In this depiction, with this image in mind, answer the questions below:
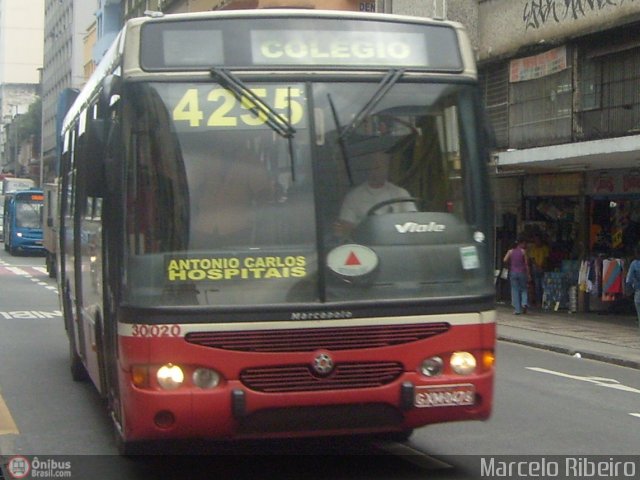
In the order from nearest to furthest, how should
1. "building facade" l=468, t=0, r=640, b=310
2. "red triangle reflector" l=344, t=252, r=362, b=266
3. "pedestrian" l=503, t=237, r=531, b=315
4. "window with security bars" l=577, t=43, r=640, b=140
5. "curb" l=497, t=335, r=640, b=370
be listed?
"red triangle reflector" l=344, t=252, r=362, b=266
"curb" l=497, t=335, r=640, b=370
"window with security bars" l=577, t=43, r=640, b=140
"building facade" l=468, t=0, r=640, b=310
"pedestrian" l=503, t=237, r=531, b=315

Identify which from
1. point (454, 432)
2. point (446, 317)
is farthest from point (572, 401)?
point (446, 317)

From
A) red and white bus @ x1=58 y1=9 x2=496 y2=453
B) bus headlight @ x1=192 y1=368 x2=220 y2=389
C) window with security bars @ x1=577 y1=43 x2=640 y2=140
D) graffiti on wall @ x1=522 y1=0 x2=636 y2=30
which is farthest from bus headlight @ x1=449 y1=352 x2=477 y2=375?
graffiti on wall @ x1=522 y1=0 x2=636 y2=30

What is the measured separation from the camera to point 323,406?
688cm

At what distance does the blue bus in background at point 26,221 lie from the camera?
51.1 meters

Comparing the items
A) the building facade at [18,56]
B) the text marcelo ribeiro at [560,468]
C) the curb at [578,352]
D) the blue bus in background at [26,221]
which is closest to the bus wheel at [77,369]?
the text marcelo ribeiro at [560,468]

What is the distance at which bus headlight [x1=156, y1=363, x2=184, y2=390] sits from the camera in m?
6.74

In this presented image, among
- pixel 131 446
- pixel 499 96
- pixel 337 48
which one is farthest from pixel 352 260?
pixel 499 96

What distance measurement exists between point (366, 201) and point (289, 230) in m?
0.51

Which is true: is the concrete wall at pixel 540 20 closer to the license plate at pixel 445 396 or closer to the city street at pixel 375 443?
the city street at pixel 375 443

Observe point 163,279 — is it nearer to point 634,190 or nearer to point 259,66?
point 259,66

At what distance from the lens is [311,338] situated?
6.84 metres

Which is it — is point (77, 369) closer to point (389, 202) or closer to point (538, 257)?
point (389, 202)

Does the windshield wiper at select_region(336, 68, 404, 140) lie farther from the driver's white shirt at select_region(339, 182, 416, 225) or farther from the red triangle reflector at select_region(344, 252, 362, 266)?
the red triangle reflector at select_region(344, 252, 362, 266)

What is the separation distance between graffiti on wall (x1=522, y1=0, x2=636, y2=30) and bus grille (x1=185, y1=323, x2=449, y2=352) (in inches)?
627
